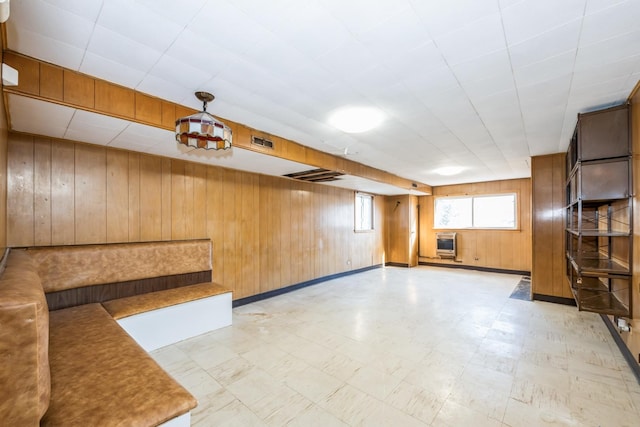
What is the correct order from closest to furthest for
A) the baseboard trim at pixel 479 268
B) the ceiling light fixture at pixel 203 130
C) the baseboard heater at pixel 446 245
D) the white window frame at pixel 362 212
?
the ceiling light fixture at pixel 203 130
the baseboard trim at pixel 479 268
the white window frame at pixel 362 212
the baseboard heater at pixel 446 245

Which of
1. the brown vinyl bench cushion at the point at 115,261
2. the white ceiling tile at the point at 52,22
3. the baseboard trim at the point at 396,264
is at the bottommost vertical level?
the baseboard trim at the point at 396,264

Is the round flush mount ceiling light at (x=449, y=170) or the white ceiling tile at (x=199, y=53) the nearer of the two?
the white ceiling tile at (x=199, y=53)

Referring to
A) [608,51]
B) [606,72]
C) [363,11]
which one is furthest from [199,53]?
[606,72]

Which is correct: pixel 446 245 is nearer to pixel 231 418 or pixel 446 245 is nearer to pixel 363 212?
pixel 363 212

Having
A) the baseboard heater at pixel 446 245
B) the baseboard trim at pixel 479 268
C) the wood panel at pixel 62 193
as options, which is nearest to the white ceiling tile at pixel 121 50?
the wood panel at pixel 62 193

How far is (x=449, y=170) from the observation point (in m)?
5.74

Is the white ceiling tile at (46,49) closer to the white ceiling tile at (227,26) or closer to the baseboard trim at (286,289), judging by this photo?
the white ceiling tile at (227,26)

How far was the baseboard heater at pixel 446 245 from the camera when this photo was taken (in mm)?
7836

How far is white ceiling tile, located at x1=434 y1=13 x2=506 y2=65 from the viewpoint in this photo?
1616 millimetres

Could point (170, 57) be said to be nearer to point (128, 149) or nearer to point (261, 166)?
point (128, 149)

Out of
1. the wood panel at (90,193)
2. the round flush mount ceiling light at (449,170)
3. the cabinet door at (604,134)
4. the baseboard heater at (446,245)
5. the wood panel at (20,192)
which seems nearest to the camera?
the cabinet door at (604,134)

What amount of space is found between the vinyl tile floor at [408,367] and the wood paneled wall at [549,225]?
40cm

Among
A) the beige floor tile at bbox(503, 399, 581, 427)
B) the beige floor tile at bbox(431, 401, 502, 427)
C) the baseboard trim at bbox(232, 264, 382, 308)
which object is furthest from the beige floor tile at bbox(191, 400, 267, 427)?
the baseboard trim at bbox(232, 264, 382, 308)

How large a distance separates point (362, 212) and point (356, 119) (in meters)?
5.07
